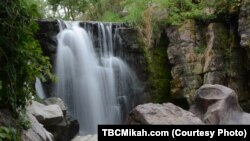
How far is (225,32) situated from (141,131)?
9049 millimetres

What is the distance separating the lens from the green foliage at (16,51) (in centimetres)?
408

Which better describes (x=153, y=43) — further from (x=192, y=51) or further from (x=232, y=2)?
(x=232, y=2)

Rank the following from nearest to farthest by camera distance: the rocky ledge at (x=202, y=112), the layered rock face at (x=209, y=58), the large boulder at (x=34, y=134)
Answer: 1. the large boulder at (x=34, y=134)
2. the rocky ledge at (x=202, y=112)
3. the layered rock face at (x=209, y=58)

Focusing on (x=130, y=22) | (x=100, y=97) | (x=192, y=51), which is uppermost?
(x=130, y=22)

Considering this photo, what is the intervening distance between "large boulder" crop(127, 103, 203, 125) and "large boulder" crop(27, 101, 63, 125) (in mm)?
1477

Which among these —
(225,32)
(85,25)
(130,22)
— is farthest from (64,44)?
(225,32)

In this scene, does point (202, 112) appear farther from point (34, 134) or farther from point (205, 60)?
point (34, 134)

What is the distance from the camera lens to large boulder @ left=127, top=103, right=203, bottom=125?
23.9 ft

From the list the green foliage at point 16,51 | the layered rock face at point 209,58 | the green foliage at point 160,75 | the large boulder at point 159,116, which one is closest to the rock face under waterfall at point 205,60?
the layered rock face at point 209,58

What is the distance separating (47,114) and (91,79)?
401cm

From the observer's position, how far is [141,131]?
3.79m

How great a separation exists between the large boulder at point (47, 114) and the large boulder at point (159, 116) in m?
1.48

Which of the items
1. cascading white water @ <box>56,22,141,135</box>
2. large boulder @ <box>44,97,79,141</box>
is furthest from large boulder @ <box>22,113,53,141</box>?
cascading white water @ <box>56,22,141,135</box>

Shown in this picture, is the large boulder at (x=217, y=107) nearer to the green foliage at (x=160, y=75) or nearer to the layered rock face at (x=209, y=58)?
the layered rock face at (x=209, y=58)
